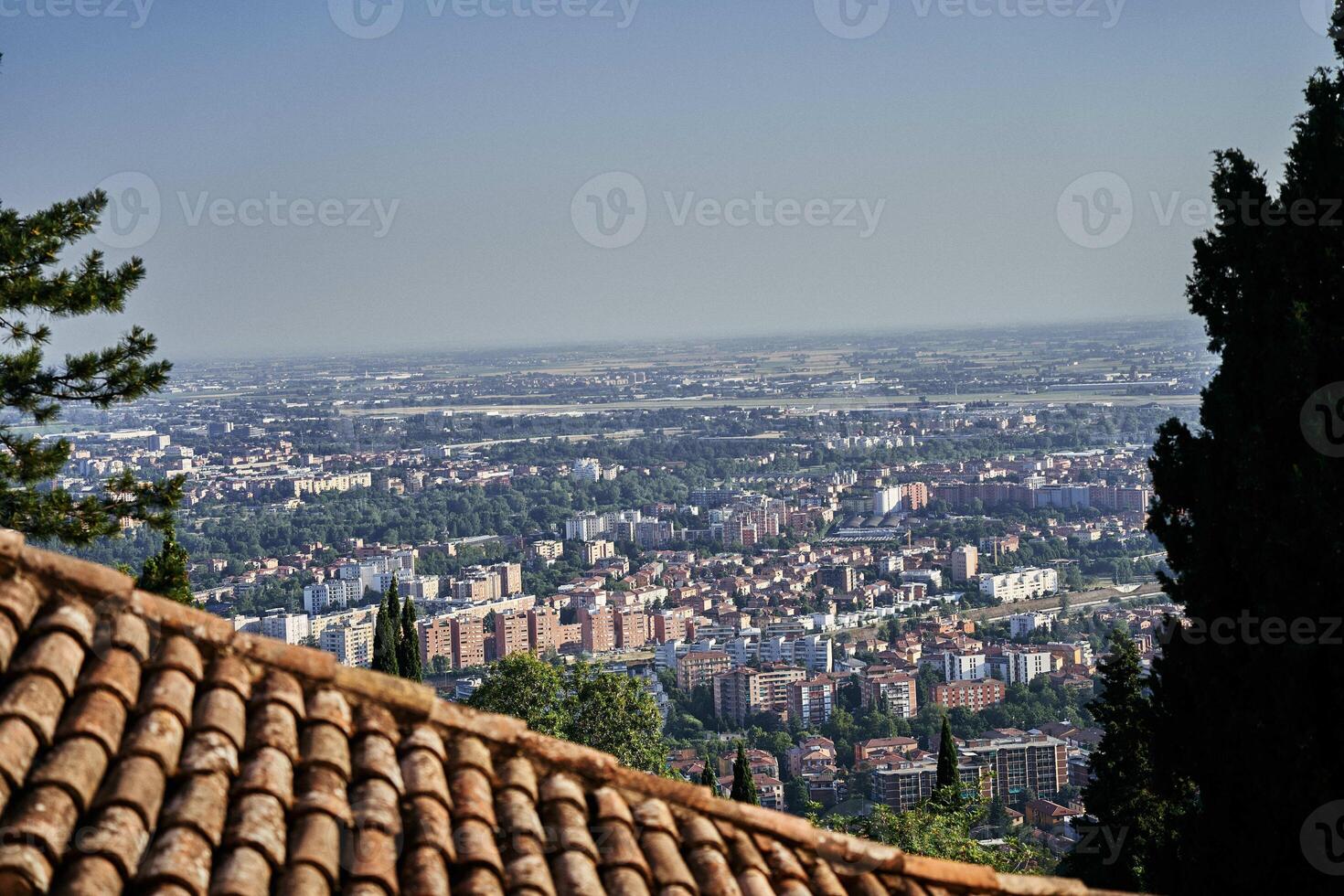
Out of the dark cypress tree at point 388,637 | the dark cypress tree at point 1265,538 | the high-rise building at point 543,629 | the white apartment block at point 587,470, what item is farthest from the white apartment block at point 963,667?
the white apartment block at point 587,470

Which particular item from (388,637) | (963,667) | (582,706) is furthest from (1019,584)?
(388,637)

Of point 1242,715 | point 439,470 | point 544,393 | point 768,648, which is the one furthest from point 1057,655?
point 544,393

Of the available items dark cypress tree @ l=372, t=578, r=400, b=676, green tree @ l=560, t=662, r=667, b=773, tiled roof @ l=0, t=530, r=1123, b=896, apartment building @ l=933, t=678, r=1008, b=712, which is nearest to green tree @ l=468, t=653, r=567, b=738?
green tree @ l=560, t=662, r=667, b=773

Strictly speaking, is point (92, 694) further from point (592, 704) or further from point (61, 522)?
point (592, 704)

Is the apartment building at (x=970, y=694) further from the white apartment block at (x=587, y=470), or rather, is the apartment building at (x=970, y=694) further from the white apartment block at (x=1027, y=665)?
the white apartment block at (x=587, y=470)

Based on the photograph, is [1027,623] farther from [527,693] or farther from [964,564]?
[527,693]

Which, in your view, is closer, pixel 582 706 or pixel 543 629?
pixel 582 706
